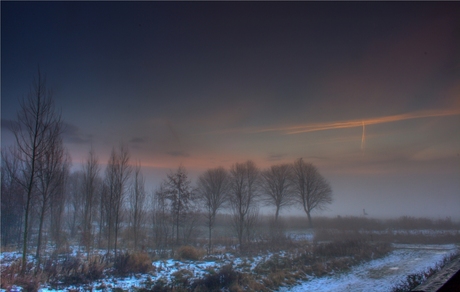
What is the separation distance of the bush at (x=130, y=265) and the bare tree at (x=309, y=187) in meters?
37.2

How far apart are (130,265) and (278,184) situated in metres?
35.4

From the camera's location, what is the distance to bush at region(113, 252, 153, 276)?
1406 centimetres

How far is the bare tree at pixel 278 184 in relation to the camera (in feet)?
152

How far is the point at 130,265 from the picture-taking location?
14.6 m

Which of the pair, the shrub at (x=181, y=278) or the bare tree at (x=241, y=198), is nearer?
the shrub at (x=181, y=278)

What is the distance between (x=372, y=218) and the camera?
42.5m

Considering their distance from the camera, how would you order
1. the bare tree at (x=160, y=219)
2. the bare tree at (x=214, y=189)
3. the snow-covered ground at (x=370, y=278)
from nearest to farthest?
1. the snow-covered ground at (x=370, y=278)
2. the bare tree at (x=160, y=219)
3. the bare tree at (x=214, y=189)

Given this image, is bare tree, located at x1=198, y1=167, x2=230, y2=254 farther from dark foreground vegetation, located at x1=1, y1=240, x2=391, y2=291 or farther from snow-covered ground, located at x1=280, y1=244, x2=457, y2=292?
snow-covered ground, located at x1=280, y1=244, x2=457, y2=292

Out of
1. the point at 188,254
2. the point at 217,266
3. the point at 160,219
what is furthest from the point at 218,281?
the point at 160,219

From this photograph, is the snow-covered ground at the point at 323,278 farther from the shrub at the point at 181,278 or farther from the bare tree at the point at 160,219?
the bare tree at the point at 160,219

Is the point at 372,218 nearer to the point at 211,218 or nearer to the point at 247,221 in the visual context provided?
the point at 247,221

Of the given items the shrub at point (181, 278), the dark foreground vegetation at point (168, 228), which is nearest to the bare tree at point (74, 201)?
the dark foreground vegetation at point (168, 228)

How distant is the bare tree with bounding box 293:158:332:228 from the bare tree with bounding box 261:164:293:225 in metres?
1.76

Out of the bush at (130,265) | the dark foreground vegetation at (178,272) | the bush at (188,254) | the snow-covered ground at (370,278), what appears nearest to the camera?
the dark foreground vegetation at (178,272)
